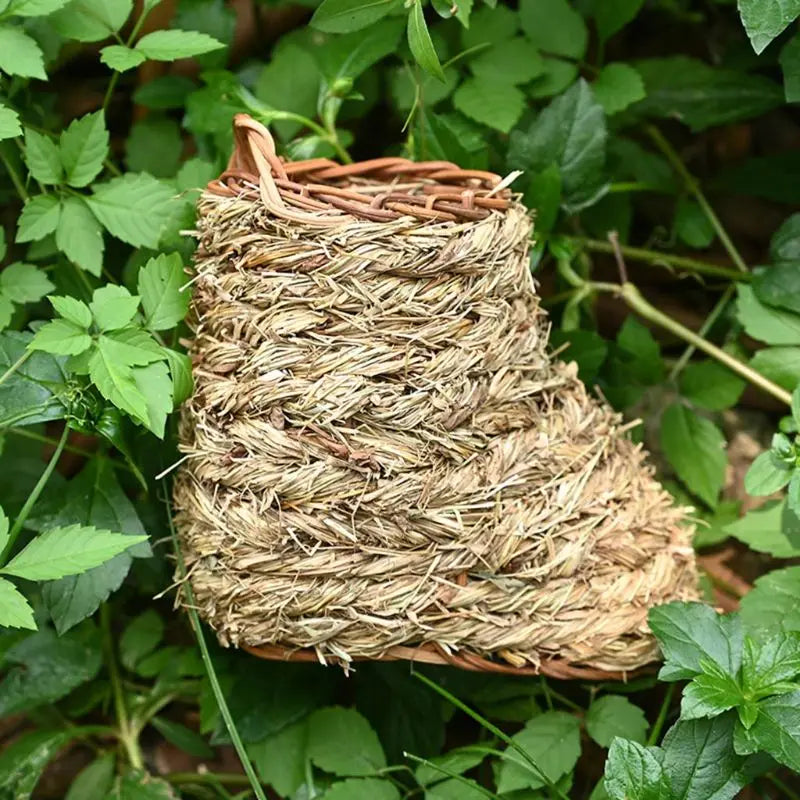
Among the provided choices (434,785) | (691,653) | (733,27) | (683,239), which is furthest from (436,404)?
(733,27)

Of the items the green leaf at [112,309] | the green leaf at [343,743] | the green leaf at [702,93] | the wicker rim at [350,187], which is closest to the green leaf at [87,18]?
the wicker rim at [350,187]

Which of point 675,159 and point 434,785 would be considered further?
point 675,159

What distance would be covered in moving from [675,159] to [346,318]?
808mm

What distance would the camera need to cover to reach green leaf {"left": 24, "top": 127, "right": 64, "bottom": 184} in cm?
107

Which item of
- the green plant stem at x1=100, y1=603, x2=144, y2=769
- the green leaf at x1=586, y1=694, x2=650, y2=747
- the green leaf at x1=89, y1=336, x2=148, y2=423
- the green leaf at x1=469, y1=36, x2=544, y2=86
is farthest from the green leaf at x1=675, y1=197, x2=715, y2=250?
the green plant stem at x1=100, y1=603, x2=144, y2=769

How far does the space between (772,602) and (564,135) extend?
65 centimetres

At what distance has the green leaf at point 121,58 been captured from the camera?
1.03 metres

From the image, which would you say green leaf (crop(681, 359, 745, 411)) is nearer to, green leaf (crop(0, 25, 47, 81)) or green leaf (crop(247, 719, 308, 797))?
green leaf (crop(247, 719, 308, 797))

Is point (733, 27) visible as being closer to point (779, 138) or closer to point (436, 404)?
point (779, 138)

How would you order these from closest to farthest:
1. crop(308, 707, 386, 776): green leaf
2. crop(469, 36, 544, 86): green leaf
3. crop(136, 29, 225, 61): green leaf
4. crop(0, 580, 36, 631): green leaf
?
crop(0, 580, 36, 631): green leaf
crop(136, 29, 225, 61): green leaf
crop(308, 707, 386, 776): green leaf
crop(469, 36, 544, 86): green leaf

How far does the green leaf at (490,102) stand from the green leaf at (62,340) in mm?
605

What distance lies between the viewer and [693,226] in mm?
1459

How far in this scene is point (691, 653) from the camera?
0.98m

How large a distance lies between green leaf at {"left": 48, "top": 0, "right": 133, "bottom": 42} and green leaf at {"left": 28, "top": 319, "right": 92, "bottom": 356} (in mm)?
383
